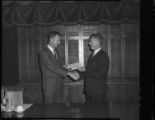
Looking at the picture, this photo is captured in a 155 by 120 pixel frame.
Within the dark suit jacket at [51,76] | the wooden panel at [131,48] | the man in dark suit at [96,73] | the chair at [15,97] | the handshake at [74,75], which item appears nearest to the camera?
the chair at [15,97]

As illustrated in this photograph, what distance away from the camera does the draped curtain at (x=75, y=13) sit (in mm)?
4484

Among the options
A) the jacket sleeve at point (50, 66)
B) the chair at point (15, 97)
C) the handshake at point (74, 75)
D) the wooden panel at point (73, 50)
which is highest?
the wooden panel at point (73, 50)

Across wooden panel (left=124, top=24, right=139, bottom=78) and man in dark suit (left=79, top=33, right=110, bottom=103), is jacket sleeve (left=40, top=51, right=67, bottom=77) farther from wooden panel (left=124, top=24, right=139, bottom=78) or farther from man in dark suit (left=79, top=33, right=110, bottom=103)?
wooden panel (left=124, top=24, right=139, bottom=78)

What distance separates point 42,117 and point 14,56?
2.82 metres

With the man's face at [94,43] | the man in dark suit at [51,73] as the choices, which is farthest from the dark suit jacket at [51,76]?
the man's face at [94,43]

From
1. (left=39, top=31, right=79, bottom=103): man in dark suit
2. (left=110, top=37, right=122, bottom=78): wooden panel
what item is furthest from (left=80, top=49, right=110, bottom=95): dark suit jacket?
(left=110, top=37, right=122, bottom=78): wooden panel

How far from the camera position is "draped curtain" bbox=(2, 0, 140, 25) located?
4484 millimetres

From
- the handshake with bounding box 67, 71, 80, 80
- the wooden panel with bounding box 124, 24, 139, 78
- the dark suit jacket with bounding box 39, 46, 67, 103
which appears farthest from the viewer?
the wooden panel with bounding box 124, 24, 139, 78

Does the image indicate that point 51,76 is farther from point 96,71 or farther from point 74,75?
point 96,71

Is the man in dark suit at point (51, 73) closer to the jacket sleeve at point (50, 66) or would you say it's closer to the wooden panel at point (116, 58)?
the jacket sleeve at point (50, 66)

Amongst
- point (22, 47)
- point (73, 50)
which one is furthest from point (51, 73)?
point (22, 47)

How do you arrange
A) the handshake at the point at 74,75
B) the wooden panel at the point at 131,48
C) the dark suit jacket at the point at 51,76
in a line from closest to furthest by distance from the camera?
the dark suit jacket at the point at 51,76 → the handshake at the point at 74,75 → the wooden panel at the point at 131,48

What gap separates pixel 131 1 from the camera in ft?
14.8

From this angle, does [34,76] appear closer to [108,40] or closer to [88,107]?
[108,40]
